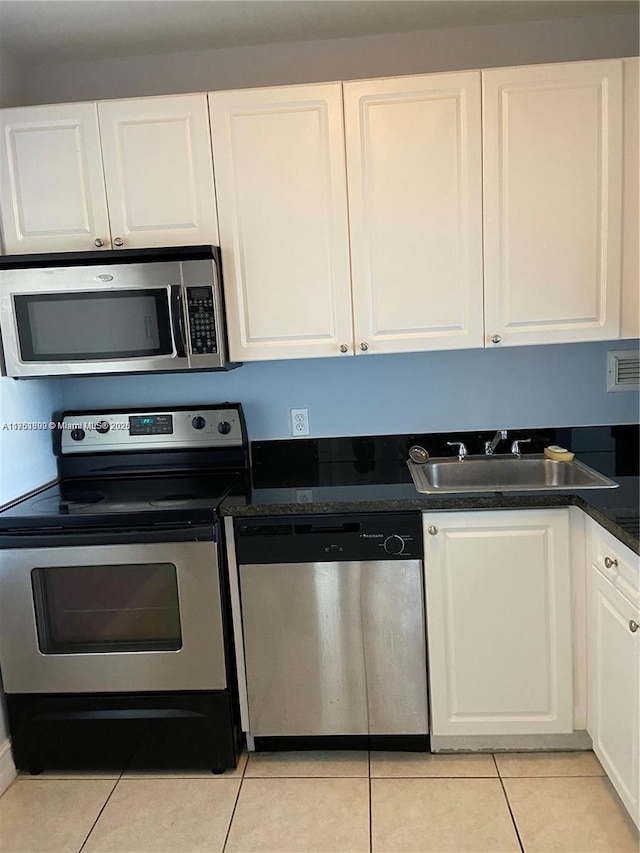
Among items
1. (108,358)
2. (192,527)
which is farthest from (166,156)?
(192,527)

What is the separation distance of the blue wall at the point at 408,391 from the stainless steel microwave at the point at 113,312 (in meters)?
0.40

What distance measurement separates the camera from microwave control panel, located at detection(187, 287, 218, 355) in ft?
7.30

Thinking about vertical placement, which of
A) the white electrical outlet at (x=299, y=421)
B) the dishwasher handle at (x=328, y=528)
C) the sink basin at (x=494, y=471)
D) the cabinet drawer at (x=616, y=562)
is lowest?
the cabinet drawer at (x=616, y=562)

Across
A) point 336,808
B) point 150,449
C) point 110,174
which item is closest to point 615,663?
point 336,808

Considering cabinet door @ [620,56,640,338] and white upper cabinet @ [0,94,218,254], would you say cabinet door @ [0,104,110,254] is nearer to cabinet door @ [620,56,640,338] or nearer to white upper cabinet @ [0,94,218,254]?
white upper cabinet @ [0,94,218,254]

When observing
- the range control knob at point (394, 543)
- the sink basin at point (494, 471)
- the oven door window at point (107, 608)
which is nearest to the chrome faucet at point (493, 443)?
the sink basin at point (494, 471)

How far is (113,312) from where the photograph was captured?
2.28m

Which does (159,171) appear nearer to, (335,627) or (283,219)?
(283,219)

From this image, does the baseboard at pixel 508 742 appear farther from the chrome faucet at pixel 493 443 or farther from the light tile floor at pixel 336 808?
the chrome faucet at pixel 493 443

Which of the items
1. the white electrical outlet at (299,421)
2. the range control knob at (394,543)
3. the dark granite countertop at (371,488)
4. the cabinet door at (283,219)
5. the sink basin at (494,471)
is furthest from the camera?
the white electrical outlet at (299,421)

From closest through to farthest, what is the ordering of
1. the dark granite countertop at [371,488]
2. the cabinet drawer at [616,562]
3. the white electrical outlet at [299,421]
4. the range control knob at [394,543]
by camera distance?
the cabinet drawer at [616,562]
the dark granite countertop at [371,488]
the range control knob at [394,543]
the white electrical outlet at [299,421]

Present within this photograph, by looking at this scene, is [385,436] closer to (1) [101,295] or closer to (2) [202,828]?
(1) [101,295]

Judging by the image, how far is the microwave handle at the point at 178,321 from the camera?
7.29 feet

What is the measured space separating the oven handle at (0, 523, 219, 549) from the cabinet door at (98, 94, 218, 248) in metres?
0.95
